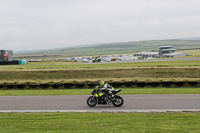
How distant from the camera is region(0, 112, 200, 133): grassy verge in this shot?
9102 mm

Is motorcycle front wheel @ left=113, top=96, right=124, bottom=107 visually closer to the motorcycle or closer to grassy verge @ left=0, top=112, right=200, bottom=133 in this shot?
the motorcycle

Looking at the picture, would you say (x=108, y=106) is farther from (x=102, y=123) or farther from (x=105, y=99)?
(x=102, y=123)

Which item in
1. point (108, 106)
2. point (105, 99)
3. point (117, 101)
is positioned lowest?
point (108, 106)

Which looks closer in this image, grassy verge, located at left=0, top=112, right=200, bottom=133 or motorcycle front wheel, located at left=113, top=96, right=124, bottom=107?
grassy verge, located at left=0, top=112, right=200, bottom=133

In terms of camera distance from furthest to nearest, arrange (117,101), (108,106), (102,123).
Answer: (108,106) < (117,101) < (102,123)

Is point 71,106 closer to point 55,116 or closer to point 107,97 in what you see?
point 107,97

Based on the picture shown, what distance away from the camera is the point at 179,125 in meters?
9.52

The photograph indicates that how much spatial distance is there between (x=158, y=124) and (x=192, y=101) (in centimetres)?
667

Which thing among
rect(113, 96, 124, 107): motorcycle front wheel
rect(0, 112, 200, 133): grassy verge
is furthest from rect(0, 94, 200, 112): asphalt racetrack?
rect(0, 112, 200, 133): grassy verge

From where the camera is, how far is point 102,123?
10.2 m

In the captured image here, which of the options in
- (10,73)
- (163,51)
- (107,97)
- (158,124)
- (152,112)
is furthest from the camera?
(163,51)

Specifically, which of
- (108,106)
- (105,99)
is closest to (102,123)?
(105,99)

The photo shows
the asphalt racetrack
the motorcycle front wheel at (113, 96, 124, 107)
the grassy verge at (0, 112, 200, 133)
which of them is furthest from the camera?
the motorcycle front wheel at (113, 96, 124, 107)

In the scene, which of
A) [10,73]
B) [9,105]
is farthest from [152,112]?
[10,73]
